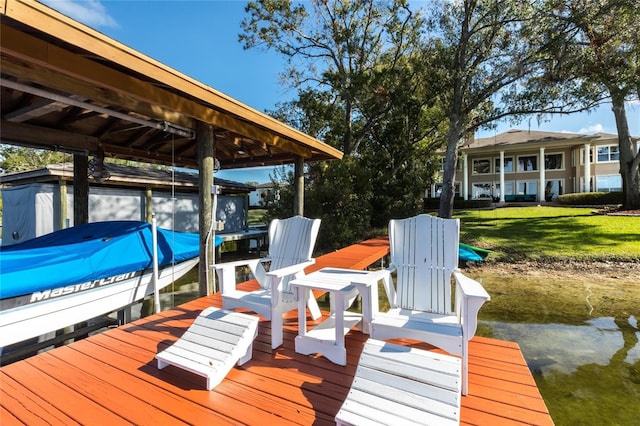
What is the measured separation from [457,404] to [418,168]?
12.6 m

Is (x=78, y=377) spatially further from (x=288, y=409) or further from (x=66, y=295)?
(x=288, y=409)

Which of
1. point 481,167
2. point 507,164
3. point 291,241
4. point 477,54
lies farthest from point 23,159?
point 507,164

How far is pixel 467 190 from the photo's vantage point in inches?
968

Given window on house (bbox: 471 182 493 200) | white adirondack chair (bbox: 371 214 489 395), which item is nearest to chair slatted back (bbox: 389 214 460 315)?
white adirondack chair (bbox: 371 214 489 395)

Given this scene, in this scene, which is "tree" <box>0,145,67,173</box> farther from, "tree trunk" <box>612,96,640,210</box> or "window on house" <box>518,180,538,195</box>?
"window on house" <box>518,180,538,195</box>

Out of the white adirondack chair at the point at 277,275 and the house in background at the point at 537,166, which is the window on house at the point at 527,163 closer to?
the house in background at the point at 537,166

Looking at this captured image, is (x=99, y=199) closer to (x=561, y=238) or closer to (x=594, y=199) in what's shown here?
(x=561, y=238)

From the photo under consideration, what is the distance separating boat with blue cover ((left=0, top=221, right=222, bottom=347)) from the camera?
289 cm

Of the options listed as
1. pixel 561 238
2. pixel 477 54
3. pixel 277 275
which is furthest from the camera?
pixel 477 54

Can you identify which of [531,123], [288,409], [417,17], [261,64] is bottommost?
[288,409]

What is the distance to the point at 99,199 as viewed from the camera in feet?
31.1

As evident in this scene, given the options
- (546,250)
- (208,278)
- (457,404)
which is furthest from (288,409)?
(546,250)

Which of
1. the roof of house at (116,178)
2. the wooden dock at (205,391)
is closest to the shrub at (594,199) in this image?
the roof of house at (116,178)

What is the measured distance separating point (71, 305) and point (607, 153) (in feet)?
99.6
